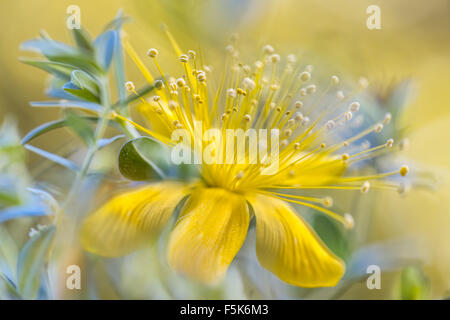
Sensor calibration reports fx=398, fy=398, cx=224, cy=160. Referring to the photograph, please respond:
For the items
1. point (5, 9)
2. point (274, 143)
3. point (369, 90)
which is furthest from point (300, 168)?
point (5, 9)

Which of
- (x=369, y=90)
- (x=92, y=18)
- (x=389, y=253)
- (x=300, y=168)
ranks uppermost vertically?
(x=92, y=18)

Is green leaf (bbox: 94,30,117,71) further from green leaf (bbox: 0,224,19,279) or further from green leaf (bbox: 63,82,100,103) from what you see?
green leaf (bbox: 0,224,19,279)

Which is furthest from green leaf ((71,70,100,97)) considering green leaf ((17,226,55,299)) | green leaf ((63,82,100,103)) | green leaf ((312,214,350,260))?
green leaf ((312,214,350,260))

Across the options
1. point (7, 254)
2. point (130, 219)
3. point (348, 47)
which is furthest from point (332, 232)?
point (348, 47)

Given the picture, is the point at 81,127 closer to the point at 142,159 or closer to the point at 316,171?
the point at 142,159

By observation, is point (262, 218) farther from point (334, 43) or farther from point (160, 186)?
point (334, 43)

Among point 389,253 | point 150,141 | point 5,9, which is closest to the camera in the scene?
point 150,141

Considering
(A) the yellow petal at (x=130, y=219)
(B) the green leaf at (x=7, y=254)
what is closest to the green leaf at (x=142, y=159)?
(A) the yellow petal at (x=130, y=219)
